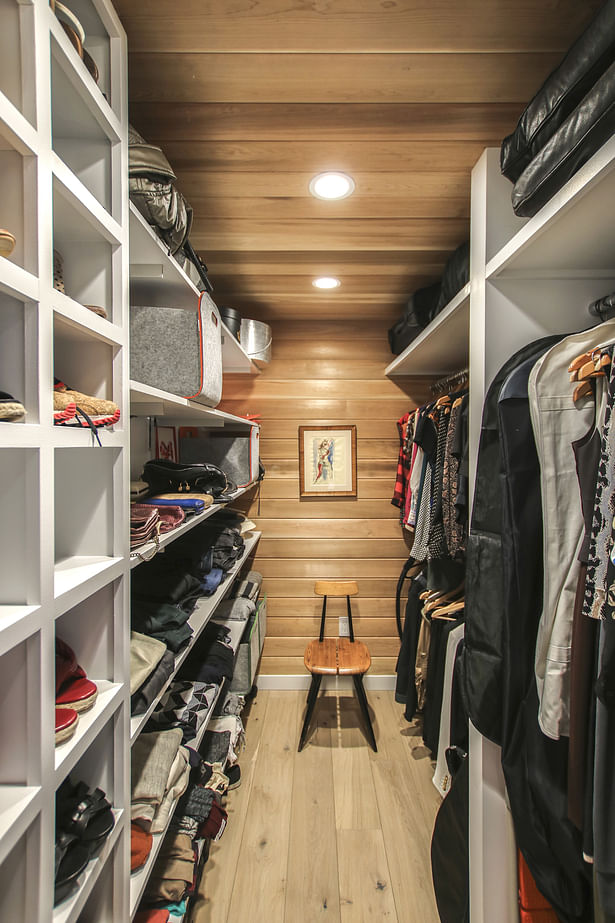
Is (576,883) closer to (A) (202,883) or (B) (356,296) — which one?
(A) (202,883)

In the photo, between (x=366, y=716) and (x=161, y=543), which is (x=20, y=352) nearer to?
(x=161, y=543)

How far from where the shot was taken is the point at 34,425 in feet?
2.00

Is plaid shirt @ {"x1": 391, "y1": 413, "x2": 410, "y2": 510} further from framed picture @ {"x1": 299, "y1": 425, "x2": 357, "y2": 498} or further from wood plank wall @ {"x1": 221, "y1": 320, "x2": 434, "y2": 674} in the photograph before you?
framed picture @ {"x1": 299, "y1": 425, "x2": 357, "y2": 498}

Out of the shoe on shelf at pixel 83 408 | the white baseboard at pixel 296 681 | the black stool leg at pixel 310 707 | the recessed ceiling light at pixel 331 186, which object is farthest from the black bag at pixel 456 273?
the white baseboard at pixel 296 681

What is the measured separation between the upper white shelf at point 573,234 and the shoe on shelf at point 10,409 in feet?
2.97

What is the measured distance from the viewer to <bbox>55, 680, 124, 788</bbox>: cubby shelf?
26.5 inches

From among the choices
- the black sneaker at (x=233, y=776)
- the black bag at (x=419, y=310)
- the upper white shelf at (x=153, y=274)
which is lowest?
the black sneaker at (x=233, y=776)

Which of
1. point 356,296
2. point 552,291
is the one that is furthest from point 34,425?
point 356,296

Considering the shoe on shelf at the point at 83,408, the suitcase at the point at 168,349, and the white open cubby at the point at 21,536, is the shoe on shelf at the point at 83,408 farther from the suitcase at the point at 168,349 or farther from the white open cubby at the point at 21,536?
the suitcase at the point at 168,349

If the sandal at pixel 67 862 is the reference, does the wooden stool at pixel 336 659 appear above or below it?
below

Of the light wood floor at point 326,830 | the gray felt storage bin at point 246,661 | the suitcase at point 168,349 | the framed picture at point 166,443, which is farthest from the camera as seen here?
the gray felt storage bin at point 246,661

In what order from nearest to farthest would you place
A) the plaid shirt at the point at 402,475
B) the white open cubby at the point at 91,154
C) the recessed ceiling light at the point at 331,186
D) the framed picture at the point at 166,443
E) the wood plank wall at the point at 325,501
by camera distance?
the white open cubby at the point at 91,154 < the recessed ceiling light at the point at 331,186 < the framed picture at the point at 166,443 < the plaid shirt at the point at 402,475 < the wood plank wall at the point at 325,501

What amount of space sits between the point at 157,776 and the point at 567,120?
64.2 inches

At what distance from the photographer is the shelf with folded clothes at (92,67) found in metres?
0.68
